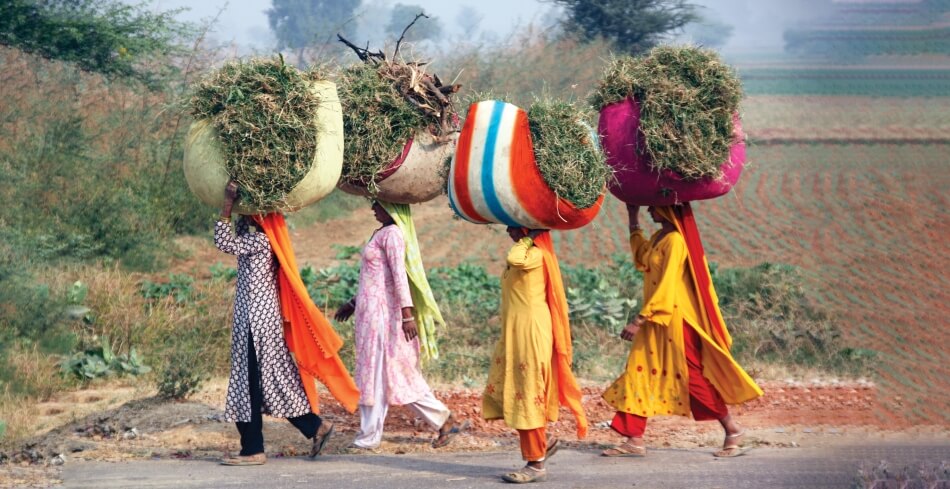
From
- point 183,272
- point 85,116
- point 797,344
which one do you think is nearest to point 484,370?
point 797,344

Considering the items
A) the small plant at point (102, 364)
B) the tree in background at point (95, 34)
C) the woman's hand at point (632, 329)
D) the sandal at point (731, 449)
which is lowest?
the sandal at point (731, 449)

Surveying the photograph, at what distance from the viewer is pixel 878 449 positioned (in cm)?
593

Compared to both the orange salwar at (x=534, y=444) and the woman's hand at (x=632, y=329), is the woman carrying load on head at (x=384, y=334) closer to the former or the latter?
the orange salwar at (x=534, y=444)

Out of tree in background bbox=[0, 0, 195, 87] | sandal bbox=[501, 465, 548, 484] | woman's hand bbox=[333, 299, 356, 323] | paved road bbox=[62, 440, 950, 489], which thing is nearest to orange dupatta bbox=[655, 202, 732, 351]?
paved road bbox=[62, 440, 950, 489]

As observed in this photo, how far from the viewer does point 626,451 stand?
275 inches

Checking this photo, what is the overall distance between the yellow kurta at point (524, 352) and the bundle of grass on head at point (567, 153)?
17.3 inches

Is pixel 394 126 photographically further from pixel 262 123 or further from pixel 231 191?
pixel 231 191

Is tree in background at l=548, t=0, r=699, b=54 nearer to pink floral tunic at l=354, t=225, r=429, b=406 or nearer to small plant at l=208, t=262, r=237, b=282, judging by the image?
small plant at l=208, t=262, r=237, b=282

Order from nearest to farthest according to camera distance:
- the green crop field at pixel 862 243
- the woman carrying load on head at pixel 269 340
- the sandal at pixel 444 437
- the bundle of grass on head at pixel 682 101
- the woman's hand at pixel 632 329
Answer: the green crop field at pixel 862 243 → the bundle of grass on head at pixel 682 101 → the woman carrying load on head at pixel 269 340 → the woman's hand at pixel 632 329 → the sandal at pixel 444 437

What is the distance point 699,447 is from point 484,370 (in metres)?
2.94

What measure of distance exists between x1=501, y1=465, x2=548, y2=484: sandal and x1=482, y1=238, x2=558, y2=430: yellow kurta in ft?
0.85

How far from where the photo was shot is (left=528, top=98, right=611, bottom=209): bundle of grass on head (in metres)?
6.36

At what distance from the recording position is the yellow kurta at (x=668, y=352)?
675 centimetres

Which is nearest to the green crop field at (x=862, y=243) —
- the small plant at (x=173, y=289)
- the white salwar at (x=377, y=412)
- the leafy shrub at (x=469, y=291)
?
the leafy shrub at (x=469, y=291)
